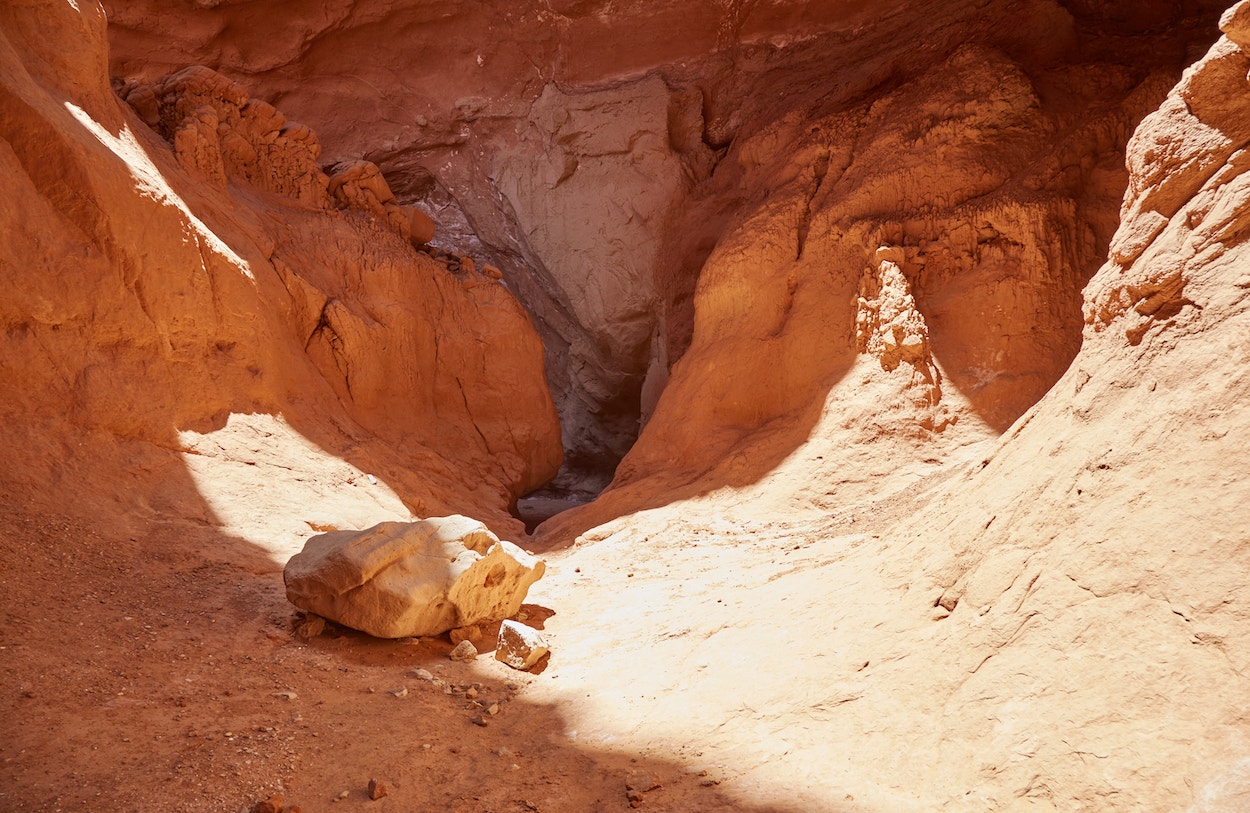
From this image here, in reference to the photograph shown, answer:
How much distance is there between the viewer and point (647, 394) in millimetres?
10141

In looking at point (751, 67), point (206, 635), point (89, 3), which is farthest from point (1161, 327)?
point (751, 67)

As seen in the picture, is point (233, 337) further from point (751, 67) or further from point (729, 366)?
point (751, 67)

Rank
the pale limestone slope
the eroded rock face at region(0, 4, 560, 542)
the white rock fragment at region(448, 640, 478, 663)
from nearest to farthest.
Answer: the pale limestone slope, the white rock fragment at region(448, 640, 478, 663), the eroded rock face at region(0, 4, 560, 542)

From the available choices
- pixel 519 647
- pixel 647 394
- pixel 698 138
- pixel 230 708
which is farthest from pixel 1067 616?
pixel 698 138

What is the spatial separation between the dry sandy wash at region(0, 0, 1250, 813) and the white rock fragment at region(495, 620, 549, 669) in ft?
0.25

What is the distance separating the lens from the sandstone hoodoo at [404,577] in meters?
4.01

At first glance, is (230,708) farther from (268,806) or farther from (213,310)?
(213,310)

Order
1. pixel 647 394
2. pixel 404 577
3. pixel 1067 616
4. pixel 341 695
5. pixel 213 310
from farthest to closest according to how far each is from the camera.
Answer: pixel 647 394
pixel 213 310
pixel 404 577
pixel 341 695
pixel 1067 616

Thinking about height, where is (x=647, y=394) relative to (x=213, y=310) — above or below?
above

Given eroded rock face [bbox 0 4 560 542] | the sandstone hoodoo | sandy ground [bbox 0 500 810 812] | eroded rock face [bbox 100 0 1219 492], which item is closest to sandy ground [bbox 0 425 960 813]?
sandy ground [bbox 0 500 810 812]

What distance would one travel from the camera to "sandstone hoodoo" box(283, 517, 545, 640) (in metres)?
4.01

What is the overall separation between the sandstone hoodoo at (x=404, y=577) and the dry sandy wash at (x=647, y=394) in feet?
0.60

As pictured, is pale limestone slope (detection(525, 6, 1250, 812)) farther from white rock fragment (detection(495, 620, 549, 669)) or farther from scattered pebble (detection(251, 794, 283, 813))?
scattered pebble (detection(251, 794, 283, 813))

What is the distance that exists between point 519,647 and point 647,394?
6.20m
